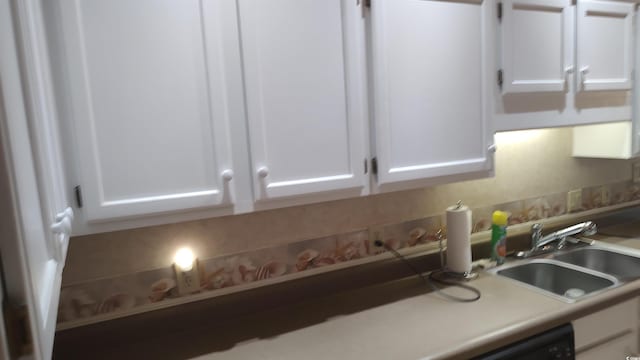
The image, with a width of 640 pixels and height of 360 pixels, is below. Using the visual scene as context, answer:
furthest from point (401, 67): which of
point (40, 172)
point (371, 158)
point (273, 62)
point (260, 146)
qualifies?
point (40, 172)

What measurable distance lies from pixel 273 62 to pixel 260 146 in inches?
9.5

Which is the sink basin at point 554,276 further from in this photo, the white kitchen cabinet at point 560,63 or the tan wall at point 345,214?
the white kitchen cabinet at point 560,63

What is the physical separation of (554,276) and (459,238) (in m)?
0.57

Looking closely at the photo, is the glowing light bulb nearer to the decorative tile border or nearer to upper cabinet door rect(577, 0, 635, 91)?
the decorative tile border

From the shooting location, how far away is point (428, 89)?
1.54 metres

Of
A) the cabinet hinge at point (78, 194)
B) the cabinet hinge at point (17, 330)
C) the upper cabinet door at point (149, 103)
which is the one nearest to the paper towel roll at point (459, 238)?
the upper cabinet door at point (149, 103)

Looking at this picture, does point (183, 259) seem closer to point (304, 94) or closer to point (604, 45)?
point (304, 94)

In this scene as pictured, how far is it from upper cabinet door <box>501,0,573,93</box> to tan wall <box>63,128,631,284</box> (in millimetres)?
436

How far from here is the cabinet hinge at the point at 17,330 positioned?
0.47 m

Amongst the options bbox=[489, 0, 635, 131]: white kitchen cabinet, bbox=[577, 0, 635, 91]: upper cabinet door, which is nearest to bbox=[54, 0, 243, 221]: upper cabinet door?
bbox=[489, 0, 635, 131]: white kitchen cabinet

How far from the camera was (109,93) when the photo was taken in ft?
3.63

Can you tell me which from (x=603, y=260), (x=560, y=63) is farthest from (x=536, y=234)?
(x=560, y=63)

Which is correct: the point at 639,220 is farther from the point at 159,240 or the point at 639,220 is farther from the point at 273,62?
the point at 159,240

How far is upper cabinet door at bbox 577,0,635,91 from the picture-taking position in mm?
1870
